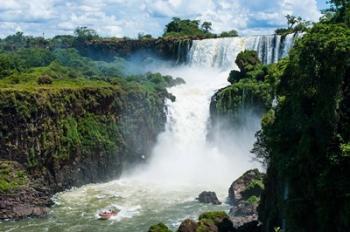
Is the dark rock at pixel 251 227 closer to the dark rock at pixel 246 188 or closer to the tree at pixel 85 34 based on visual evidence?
the dark rock at pixel 246 188

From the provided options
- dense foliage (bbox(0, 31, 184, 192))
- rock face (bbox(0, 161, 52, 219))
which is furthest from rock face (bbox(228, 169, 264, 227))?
dense foliage (bbox(0, 31, 184, 192))

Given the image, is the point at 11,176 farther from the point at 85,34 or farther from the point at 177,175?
the point at 85,34

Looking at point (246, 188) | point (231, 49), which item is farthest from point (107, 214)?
point (231, 49)

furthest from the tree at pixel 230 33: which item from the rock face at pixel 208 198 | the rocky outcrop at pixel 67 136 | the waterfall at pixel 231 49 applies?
the rock face at pixel 208 198

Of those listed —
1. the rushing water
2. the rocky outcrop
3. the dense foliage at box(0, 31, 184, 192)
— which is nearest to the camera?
the rushing water

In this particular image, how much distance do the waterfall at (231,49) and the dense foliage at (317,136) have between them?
34129mm

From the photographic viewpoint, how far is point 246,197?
4156 centimetres

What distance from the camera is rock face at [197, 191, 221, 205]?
42.6 m

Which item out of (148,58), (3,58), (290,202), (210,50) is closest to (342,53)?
(290,202)

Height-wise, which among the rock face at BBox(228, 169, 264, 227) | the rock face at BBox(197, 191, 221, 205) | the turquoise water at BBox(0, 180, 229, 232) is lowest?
the turquoise water at BBox(0, 180, 229, 232)

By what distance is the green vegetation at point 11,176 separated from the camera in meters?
43.0

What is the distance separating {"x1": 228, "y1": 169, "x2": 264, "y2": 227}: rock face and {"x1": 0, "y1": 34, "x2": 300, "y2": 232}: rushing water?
137 cm

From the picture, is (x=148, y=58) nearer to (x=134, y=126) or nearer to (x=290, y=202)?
(x=134, y=126)

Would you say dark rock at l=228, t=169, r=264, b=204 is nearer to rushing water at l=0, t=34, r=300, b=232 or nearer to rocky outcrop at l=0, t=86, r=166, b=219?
rushing water at l=0, t=34, r=300, b=232
